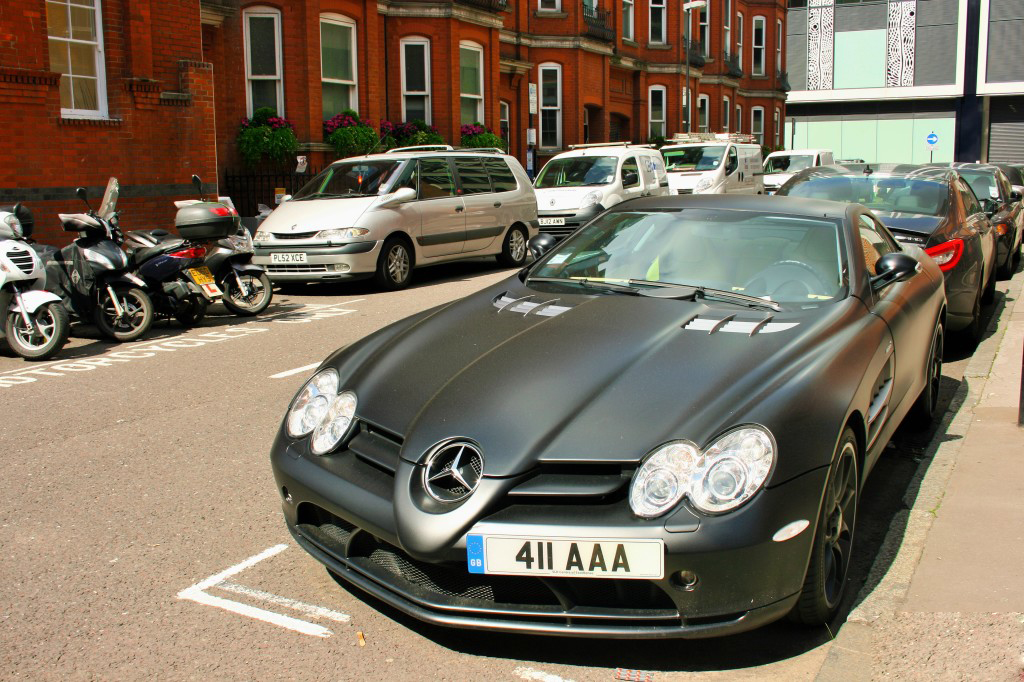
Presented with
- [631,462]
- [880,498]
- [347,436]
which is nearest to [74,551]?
[347,436]

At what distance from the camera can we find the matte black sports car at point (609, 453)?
3102mm

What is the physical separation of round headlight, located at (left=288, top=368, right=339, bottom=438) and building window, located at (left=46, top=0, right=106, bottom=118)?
1168cm

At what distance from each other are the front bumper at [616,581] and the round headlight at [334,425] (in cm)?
42

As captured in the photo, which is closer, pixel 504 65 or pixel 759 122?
pixel 504 65

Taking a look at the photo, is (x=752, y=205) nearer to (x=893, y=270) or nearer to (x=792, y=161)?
(x=893, y=270)

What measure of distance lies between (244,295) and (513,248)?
569 centimetres

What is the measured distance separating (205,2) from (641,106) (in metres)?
21.0

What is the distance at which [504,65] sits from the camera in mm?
28828

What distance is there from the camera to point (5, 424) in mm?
6633

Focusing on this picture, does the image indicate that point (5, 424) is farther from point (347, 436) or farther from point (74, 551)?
point (347, 436)

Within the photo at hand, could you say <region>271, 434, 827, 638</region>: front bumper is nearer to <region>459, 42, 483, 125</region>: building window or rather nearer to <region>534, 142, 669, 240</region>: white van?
<region>534, 142, 669, 240</region>: white van

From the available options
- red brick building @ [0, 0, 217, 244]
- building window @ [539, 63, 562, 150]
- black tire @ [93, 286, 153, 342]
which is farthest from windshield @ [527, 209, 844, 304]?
building window @ [539, 63, 562, 150]

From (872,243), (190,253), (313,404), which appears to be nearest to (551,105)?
(190,253)

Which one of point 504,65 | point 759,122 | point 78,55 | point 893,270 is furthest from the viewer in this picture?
point 759,122
